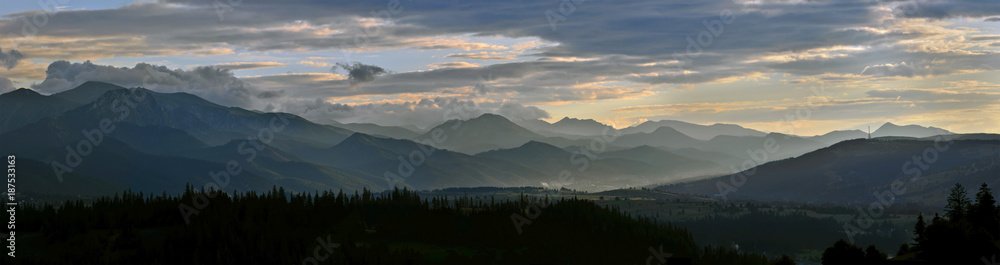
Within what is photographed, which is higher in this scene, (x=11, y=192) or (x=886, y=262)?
(x=11, y=192)

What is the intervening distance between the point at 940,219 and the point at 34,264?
192086 millimetres

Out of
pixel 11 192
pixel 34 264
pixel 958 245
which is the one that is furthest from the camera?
pixel 34 264

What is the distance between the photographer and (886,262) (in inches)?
7677

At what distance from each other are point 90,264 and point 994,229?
20032 centimetres

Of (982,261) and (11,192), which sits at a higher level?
(11,192)

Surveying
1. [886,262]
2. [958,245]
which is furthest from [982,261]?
[886,262]

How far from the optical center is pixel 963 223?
601 feet

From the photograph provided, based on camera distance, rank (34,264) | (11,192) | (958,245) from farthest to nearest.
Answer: (34,264) → (958,245) → (11,192)

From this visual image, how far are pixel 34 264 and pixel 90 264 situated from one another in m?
11.1

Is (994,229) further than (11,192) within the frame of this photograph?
Yes

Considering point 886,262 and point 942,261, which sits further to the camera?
point 886,262

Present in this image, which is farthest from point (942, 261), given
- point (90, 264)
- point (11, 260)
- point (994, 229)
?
point (11, 260)

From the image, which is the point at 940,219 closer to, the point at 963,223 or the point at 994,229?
the point at 963,223

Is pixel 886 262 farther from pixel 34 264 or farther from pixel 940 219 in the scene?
pixel 34 264
